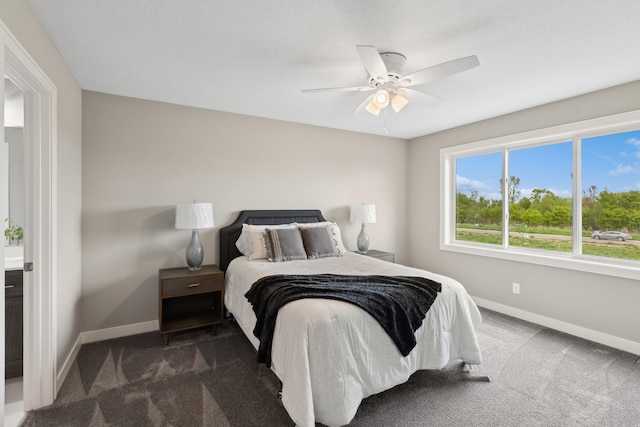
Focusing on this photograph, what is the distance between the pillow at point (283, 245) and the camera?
10.5 feet

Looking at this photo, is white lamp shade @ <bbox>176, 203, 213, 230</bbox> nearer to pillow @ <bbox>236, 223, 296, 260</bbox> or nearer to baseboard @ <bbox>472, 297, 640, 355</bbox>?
pillow @ <bbox>236, 223, 296, 260</bbox>

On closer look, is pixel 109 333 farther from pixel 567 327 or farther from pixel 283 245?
pixel 567 327

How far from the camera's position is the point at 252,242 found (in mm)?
3283

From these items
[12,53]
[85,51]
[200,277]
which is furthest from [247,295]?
[85,51]

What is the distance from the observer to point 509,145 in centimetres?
385

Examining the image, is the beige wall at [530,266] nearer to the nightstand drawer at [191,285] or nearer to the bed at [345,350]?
the bed at [345,350]

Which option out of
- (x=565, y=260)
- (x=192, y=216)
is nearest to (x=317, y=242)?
(x=192, y=216)

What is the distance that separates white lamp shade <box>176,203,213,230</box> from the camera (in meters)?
3.01

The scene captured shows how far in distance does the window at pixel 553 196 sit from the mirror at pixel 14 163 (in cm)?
483

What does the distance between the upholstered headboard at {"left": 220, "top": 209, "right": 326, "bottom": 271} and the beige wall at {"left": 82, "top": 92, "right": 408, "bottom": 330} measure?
0.34ft

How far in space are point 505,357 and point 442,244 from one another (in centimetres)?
204

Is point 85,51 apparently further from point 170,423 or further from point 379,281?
point 379,281

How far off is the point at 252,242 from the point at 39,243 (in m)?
1.69

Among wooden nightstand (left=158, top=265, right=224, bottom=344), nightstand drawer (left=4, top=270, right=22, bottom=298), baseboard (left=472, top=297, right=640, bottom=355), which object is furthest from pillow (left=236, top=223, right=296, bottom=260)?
baseboard (left=472, top=297, right=640, bottom=355)
